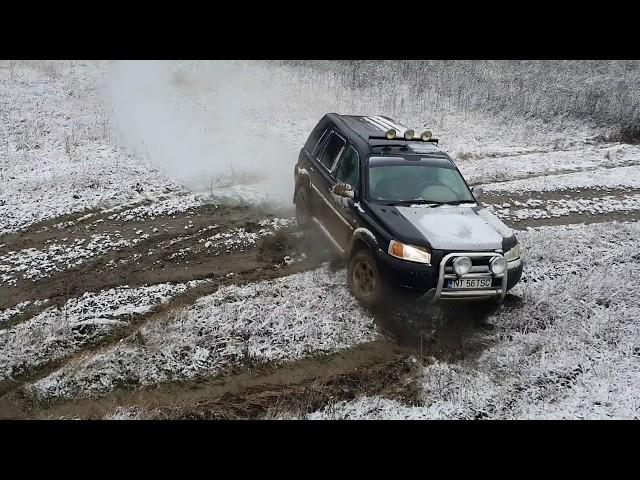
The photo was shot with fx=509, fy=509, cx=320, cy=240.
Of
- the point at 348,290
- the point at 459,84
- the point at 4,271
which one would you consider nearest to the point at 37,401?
the point at 4,271

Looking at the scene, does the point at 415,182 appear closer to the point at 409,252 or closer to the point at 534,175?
the point at 409,252

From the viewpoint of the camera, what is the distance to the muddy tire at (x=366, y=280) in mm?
6125

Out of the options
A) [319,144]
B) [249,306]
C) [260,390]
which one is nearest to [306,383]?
[260,390]

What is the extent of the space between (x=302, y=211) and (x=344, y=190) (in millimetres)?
1872

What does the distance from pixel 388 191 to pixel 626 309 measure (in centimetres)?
350

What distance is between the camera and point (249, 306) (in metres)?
6.39

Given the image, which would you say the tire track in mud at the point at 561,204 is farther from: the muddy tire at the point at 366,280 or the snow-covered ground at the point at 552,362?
the muddy tire at the point at 366,280

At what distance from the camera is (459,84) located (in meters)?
22.0

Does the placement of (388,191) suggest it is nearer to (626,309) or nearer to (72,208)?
(626,309)

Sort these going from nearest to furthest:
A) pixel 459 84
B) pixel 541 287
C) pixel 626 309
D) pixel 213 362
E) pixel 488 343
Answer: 1. pixel 213 362
2. pixel 488 343
3. pixel 626 309
4. pixel 541 287
5. pixel 459 84

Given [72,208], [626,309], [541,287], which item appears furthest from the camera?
[72,208]

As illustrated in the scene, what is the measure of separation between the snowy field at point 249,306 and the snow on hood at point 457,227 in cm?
116

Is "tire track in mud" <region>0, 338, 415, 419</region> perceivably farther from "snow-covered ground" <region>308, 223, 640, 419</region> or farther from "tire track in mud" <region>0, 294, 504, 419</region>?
"snow-covered ground" <region>308, 223, 640, 419</region>

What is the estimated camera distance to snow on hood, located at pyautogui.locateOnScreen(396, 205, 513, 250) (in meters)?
5.80
